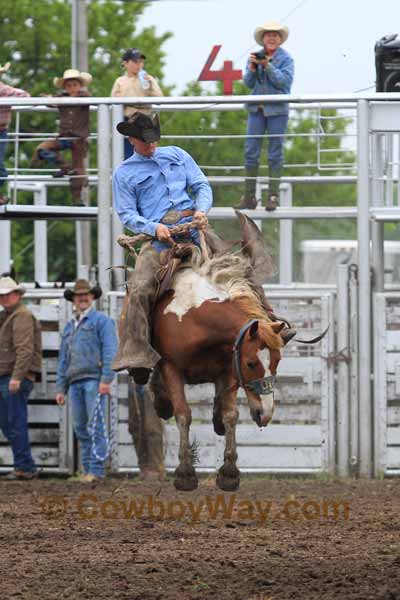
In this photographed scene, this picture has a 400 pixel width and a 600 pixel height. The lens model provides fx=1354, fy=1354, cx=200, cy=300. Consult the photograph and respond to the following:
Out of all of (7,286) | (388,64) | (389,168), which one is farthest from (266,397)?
(389,168)

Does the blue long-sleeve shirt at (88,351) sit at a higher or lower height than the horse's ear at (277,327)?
lower

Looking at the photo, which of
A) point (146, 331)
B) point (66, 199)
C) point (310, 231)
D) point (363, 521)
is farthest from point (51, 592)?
point (310, 231)

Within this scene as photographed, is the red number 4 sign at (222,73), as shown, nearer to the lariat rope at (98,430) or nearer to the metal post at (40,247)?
the metal post at (40,247)

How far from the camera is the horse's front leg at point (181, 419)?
8961 mm

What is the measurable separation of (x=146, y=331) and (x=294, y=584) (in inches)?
87.3

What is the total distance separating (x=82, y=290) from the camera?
13.2 metres

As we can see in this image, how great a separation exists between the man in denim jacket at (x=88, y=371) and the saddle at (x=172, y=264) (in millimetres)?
4013

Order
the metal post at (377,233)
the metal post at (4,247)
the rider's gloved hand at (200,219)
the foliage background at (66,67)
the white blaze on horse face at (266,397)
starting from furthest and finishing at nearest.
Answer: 1. the foliage background at (66,67)
2. the metal post at (4,247)
3. the metal post at (377,233)
4. the rider's gloved hand at (200,219)
5. the white blaze on horse face at (266,397)

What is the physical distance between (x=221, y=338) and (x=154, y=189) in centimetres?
134

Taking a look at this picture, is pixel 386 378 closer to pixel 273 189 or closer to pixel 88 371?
pixel 273 189

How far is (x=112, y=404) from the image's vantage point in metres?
13.7

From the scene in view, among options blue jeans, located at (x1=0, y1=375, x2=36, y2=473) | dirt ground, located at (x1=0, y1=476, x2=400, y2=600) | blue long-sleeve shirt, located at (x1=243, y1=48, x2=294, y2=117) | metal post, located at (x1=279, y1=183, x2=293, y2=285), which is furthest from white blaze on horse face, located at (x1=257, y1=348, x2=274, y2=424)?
metal post, located at (x1=279, y1=183, x2=293, y2=285)

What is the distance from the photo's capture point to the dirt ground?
7.68 metres

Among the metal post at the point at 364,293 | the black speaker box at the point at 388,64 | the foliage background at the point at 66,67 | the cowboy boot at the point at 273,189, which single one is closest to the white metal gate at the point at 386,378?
the metal post at the point at 364,293
